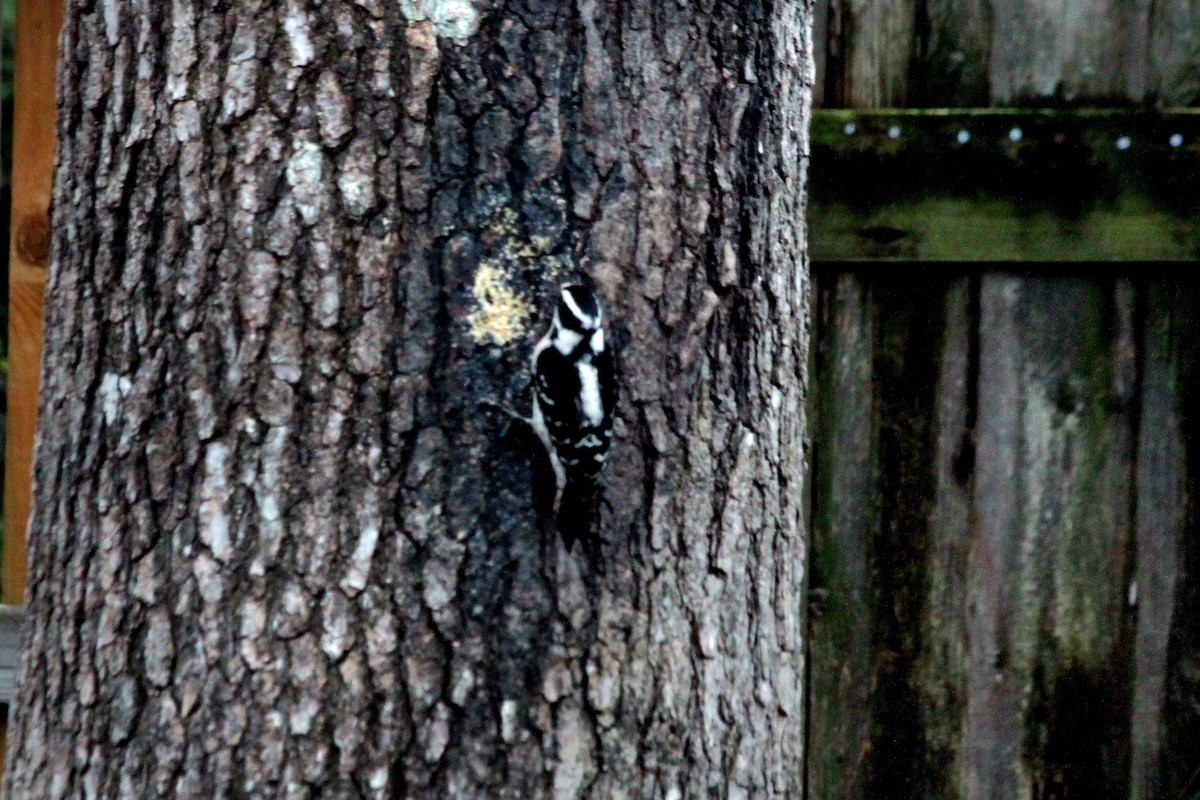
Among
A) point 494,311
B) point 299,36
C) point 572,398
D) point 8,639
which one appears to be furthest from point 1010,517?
point 8,639

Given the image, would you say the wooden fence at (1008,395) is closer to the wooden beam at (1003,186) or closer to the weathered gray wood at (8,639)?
the wooden beam at (1003,186)

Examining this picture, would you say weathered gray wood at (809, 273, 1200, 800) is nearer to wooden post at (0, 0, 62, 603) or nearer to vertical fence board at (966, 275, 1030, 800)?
vertical fence board at (966, 275, 1030, 800)

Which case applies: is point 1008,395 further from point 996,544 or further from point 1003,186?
point 1003,186

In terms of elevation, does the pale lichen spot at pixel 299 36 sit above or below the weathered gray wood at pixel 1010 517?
above

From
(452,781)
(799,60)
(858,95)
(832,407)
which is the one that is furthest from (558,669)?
(858,95)

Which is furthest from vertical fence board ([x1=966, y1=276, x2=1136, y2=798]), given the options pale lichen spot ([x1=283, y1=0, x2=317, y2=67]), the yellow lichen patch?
pale lichen spot ([x1=283, y1=0, x2=317, y2=67])

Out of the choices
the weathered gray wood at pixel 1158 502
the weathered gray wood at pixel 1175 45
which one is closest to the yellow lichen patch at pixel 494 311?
the weathered gray wood at pixel 1158 502

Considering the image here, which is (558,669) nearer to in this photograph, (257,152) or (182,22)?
(257,152)
